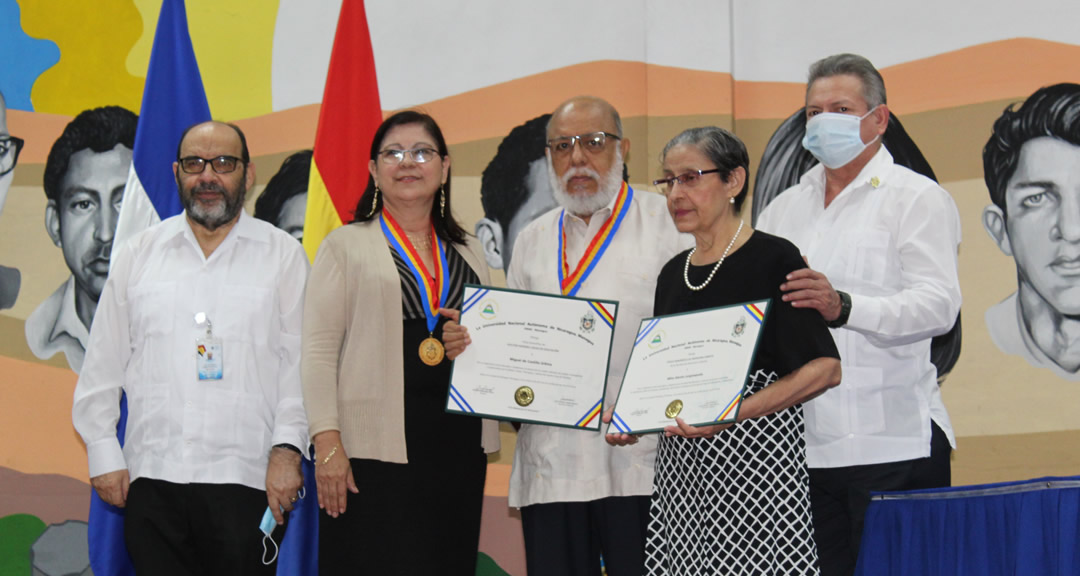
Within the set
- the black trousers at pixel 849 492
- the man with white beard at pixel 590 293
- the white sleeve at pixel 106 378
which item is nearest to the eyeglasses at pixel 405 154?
the man with white beard at pixel 590 293

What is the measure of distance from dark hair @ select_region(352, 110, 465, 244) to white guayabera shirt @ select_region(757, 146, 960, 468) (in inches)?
44.7

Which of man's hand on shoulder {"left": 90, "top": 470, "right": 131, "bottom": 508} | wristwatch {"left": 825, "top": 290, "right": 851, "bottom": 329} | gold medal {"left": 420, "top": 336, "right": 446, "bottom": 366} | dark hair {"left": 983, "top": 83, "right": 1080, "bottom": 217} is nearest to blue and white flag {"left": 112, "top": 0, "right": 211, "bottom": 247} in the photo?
man's hand on shoulder {"left": 90, "top": 470, "right": 131, "bottom": 508}

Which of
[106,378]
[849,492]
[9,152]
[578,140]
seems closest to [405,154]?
[578,140]

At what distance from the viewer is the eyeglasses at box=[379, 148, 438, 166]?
292cm

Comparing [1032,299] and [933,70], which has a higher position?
[933,70]

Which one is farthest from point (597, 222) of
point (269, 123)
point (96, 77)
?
point (96, 77)

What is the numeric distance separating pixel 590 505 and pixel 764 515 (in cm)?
65

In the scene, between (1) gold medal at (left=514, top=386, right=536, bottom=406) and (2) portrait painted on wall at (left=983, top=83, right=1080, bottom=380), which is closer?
(1) gold medal at (left=514, top=386, right=536, bottom=406)

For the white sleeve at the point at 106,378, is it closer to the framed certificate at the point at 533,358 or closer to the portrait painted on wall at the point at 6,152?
the framed certificate at the point at 533,358

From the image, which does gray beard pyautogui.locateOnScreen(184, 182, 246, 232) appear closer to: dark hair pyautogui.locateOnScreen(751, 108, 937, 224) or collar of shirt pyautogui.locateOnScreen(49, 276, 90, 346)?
collar of shirt pyautogui.locateOnScreen(49, 276, 90, 346)

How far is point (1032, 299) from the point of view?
4008 mm

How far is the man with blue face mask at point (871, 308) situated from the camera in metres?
2.67

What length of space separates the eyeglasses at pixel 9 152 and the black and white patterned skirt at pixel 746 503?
413 cm

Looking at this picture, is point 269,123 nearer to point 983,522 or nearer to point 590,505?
point 590,505
